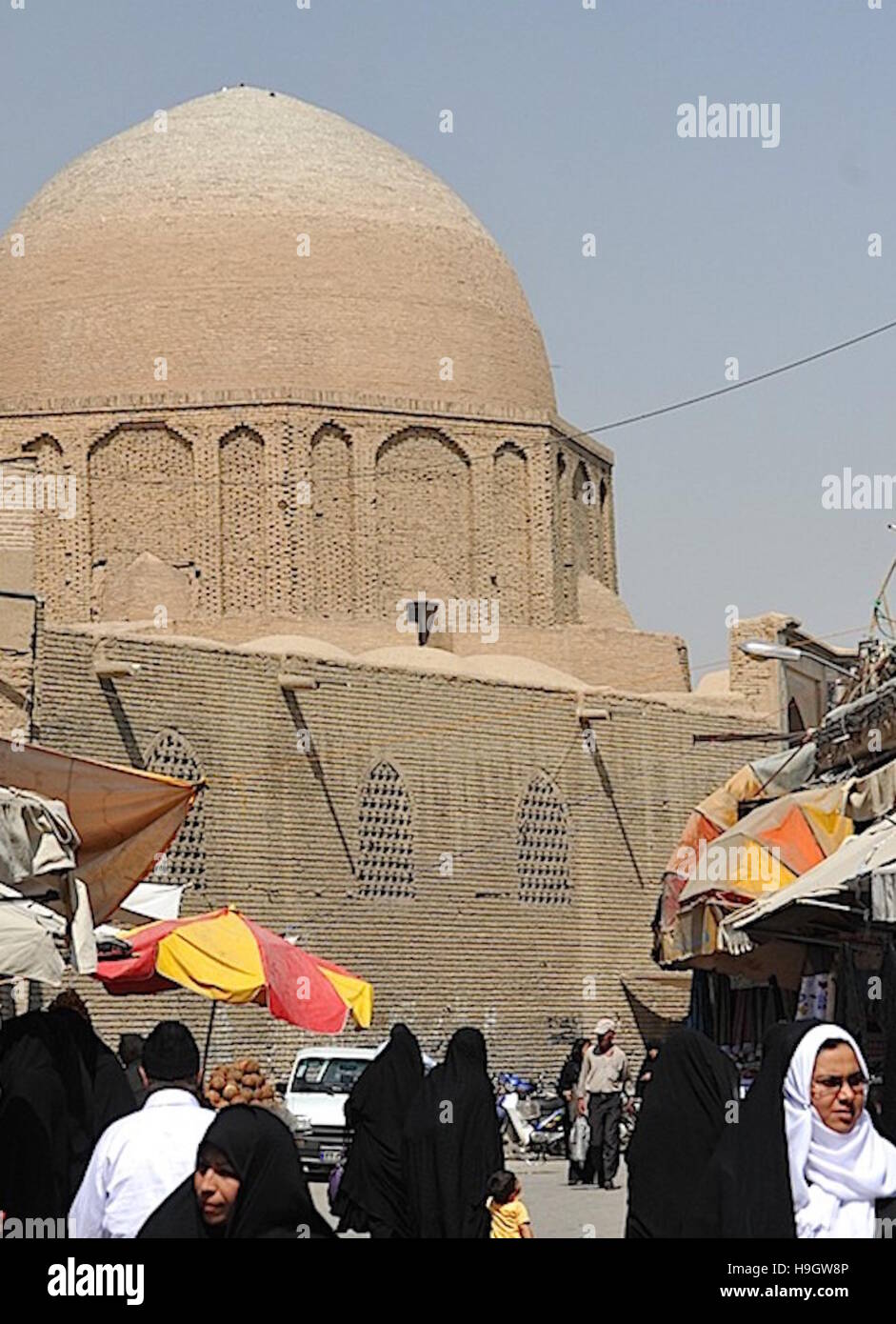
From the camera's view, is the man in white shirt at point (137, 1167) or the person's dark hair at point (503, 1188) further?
the person's dark hair at point (503, 1188)

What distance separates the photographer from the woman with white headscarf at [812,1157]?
621 cm

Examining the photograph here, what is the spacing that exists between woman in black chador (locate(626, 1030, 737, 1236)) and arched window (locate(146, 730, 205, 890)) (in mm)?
18764

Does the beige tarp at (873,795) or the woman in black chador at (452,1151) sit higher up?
the beige tarp at (873,795)

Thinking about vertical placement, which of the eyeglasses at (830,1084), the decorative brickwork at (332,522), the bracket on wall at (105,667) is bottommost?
the eyeglasses at (830,1084)

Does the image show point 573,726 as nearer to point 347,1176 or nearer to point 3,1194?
point 347,1176

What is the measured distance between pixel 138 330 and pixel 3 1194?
1089 inches

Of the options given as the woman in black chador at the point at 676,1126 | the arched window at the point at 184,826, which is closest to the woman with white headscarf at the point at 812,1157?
the woman in black chador at the point at 676,1126

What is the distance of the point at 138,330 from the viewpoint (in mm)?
35406

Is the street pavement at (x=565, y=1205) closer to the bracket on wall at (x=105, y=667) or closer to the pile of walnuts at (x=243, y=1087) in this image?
the pile of walnuts at (x=243, y=1087)

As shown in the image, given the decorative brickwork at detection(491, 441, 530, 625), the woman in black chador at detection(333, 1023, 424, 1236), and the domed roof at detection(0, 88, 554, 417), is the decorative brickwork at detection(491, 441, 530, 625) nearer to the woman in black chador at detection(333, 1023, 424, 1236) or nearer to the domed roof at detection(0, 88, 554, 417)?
the domed roof at detection(0, 88, 554, 417)

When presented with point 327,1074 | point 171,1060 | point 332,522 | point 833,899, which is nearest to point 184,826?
point 327,1074

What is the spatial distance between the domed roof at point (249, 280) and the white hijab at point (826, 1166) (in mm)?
28993

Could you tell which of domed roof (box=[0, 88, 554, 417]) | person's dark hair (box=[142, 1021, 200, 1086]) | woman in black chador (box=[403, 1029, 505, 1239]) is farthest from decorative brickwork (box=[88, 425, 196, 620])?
person's dark hair (box=[142, 1021, 200, 1086])
